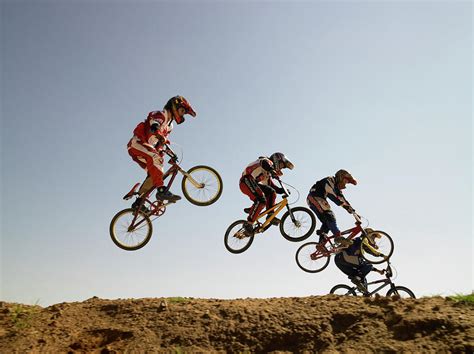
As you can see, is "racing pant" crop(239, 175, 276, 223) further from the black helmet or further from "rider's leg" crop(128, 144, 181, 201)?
"rider's leg" crop(128, 144, 181, 201)

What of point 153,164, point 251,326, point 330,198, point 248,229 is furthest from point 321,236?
point 251,326

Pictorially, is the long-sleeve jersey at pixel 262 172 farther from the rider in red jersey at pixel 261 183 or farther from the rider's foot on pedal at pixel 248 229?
the rider's foot on pedal at pixel 248 229

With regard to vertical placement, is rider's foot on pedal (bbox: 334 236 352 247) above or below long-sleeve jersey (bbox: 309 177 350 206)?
below

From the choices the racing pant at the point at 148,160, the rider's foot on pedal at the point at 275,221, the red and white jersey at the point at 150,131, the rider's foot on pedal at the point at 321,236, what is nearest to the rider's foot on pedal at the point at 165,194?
the racing pant at the point at 148,160

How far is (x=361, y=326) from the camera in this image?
5.45m

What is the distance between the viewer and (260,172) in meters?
11.1

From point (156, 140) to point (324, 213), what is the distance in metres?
5.35

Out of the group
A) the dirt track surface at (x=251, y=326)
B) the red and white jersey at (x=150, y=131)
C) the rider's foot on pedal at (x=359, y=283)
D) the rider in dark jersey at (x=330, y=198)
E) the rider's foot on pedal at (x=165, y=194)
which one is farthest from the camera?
the rider in dark jersey at (x=330, y=198)

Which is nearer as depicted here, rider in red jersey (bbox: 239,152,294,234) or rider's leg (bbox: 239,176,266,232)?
rider in red jersey (bbox: 239,152,294,234)

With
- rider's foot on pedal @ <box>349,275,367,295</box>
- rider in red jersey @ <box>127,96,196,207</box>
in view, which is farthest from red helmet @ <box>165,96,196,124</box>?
rider's foot on pedal @ <box>349,275,367,295</box>

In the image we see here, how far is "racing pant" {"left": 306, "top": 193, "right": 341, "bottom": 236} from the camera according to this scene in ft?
37.1

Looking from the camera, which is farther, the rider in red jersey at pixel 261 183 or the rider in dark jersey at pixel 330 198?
the rider in dark jersey at pixel 330 198

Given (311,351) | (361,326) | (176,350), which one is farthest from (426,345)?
(176,350)

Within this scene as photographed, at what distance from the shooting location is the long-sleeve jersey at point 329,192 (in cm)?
1129
